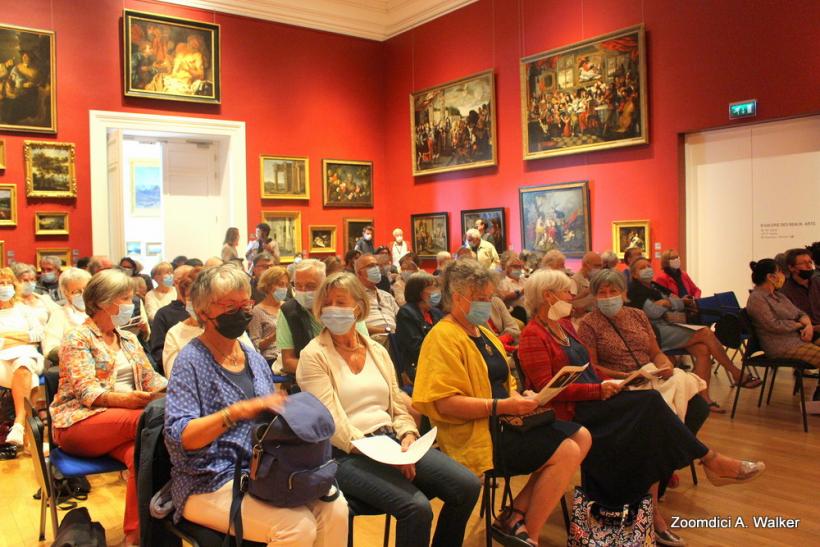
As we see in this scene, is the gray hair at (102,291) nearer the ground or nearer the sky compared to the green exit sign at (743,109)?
nearer the ground

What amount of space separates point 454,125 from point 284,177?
12.8ft

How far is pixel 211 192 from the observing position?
14.8 metres

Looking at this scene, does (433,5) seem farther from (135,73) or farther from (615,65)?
(135,73)

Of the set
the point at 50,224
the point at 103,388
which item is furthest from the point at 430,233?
the point at 103,388

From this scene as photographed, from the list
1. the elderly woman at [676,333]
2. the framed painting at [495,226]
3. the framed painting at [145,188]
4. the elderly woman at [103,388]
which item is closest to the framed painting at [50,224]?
the framed painting at [145,188]

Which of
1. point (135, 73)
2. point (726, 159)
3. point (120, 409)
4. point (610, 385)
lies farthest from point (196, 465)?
point (135, 73)

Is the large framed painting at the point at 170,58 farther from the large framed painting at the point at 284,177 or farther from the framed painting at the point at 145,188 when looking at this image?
the framed painting at the point at 145,188

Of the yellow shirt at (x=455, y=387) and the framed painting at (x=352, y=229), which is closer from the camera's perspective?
the yellow shirt at (x=455, y=387)

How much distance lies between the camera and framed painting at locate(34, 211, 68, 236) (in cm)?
1228

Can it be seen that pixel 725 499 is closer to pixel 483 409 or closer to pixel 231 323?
pixel 483 409

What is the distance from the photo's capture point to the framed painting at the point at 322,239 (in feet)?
50.6

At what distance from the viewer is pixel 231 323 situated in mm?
3047

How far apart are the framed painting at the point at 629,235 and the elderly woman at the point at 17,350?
8.92 m

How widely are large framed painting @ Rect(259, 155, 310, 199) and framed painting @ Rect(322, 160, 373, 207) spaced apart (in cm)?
50
